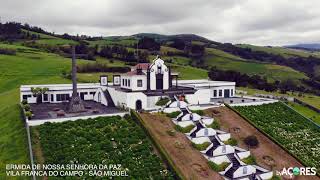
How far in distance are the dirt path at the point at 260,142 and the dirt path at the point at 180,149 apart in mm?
7302

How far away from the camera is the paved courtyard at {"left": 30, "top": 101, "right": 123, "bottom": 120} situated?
156 ft

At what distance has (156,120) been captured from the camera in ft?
152

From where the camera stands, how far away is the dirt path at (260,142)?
138 ft

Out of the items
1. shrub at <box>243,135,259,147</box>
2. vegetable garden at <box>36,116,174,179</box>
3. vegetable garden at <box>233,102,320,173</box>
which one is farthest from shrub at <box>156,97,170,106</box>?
shrub at <box>243,135,259,147</box>

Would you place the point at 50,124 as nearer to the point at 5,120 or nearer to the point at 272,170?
the point at 5,120

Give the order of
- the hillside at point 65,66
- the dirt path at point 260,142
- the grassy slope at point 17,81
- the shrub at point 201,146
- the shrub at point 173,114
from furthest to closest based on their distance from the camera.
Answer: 1. the shrub at point 173,114
2. the hillside at point 65,66
3. the dirt path at point 260,142
4. the shrub at point 201,146
5. the grassy slope at point 17,81

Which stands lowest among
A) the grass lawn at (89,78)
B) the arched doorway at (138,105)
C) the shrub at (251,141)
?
the shrub at (251,141)

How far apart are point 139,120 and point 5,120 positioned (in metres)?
19.8

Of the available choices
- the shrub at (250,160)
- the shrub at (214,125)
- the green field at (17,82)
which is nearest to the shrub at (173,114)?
the shrub at (214,125)

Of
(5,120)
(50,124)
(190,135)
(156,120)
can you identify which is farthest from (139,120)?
(5,120)

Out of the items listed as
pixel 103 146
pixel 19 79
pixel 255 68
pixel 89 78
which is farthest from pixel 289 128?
pixel 255 68

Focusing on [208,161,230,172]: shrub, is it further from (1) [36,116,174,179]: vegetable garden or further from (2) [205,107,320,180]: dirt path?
(1) [36,116,174,179]: vegetable garden

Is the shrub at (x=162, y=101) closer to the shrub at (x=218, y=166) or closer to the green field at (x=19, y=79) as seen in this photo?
the shrub at (x=218, y=166)

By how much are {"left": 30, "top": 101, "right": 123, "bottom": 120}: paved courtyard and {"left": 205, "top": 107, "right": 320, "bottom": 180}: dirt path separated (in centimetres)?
1460
